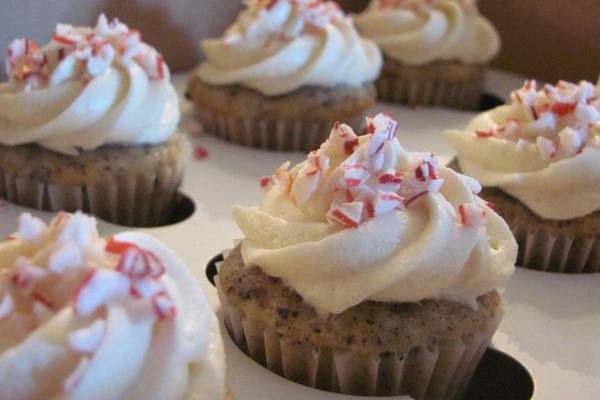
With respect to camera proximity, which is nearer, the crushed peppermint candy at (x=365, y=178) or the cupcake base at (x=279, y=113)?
the crushed peppermint candy at (x=365, y=178)

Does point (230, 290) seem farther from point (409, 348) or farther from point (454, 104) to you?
point (454, 104)

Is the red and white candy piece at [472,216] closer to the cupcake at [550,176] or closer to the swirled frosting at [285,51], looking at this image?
the cupcake at [550,176]

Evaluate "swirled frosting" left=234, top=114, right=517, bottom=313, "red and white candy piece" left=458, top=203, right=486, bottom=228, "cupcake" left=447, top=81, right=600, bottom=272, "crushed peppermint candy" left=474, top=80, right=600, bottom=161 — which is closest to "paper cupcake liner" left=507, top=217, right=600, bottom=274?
"cupcake" left=447, top=81, right=600, bottom=272

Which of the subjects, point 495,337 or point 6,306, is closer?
point 6,306

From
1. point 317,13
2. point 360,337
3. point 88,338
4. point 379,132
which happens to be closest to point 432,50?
point 317,13

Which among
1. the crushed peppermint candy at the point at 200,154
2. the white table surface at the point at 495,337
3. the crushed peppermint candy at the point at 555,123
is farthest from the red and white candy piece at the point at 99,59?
the crushed peppermint candy at the point at 555,123

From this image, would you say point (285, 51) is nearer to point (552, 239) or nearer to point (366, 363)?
point (552, 239)
